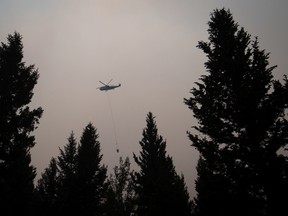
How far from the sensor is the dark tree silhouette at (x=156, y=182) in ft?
57.7

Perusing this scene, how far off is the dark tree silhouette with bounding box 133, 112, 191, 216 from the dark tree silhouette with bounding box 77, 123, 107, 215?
4.40 meters

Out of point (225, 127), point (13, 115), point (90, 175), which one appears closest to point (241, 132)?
point (225, 127)

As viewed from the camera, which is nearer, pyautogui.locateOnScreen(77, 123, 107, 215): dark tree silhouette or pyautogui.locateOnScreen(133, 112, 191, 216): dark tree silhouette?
pyautogui.locateOnScreen(133, 112, 191, 216): dark tree silhouette

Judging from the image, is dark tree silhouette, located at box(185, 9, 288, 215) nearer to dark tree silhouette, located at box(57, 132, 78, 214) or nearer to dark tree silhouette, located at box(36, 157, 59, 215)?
dark tree silhouette, located at box(57, 132, 78, 214)

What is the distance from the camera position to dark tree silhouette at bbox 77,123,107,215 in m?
26.0

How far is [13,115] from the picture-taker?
16125 millimetres

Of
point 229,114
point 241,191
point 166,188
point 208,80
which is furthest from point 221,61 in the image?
point 166,188

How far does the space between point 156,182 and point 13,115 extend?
10122 millimetres

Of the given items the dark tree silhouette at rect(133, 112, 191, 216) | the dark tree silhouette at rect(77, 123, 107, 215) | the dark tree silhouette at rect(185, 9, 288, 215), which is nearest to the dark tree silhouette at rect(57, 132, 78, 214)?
the dark tree silhouette at rect(77, 123, 107, 215)

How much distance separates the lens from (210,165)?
489 inches

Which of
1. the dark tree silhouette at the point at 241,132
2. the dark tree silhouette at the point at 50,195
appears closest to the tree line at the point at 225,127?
the dark tree silhouette at the point at 241,132

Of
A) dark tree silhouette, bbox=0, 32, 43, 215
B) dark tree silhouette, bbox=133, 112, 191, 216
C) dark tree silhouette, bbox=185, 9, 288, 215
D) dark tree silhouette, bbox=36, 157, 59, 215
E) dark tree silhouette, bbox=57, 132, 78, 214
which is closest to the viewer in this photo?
dark tree silhouette, bbox=185, 9, 288, 215

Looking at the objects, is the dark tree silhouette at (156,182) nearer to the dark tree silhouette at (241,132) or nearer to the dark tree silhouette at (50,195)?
the dark tree silhouette at (241,132)

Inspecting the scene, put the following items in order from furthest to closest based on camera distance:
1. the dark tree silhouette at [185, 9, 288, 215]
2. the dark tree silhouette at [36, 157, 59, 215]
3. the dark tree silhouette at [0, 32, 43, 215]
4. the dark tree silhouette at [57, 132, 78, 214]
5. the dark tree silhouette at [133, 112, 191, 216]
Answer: the dark tree silhouette at [36, 157, 59, 215] < the dark tree silhouette at [57, 132, 78, 214] < the dark tree silhouette at [133, 112, 191, 216] < the dark tree silhouette at [0, 32, 43, 215] < the dark tree silhouette at [185, 9, 288, 215]
